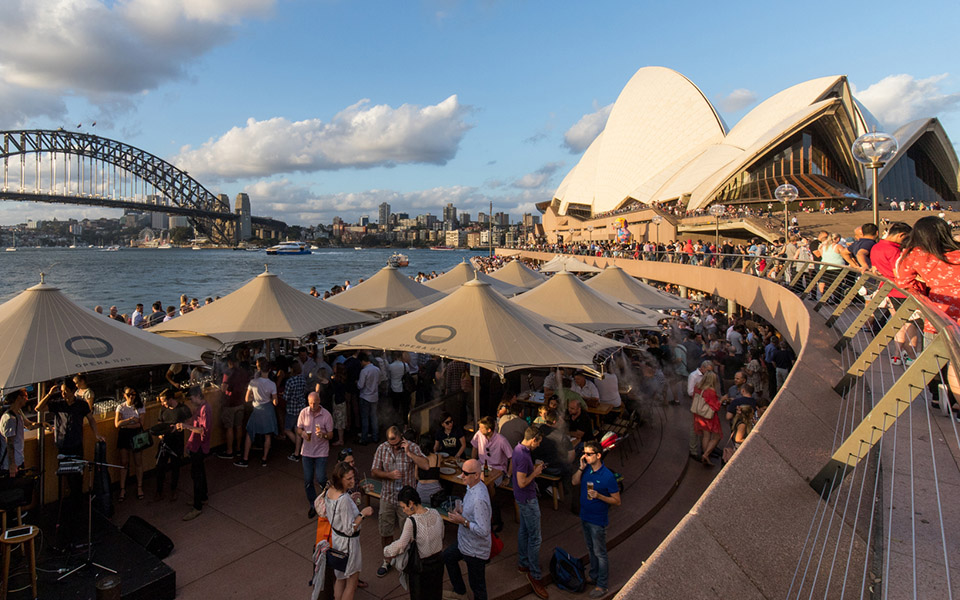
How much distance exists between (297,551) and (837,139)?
2093 inches

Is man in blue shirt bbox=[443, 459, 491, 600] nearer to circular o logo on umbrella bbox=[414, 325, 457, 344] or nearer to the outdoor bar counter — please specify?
circular o logo on umbrella bbox=[414, 325, 457, 344]

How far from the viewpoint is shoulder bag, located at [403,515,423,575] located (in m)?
4.24

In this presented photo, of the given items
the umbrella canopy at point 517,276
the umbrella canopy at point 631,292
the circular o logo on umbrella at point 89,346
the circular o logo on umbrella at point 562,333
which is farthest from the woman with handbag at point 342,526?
the umbrella canopy at point 517,276

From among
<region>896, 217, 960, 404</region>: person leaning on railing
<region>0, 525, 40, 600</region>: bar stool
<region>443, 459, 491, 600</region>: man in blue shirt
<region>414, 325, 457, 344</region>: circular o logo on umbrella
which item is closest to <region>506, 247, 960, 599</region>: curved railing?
<region>896, 217, 960, 404</region>: person leaning on railing

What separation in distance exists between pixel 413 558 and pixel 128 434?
16.3ft

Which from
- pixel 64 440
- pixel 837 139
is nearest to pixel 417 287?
pixel 64 440

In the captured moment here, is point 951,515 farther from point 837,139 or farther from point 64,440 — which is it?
point 837,139

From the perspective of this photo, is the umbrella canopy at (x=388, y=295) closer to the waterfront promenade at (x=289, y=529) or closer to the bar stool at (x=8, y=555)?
the waterfront promenade at (x=289, y=529)

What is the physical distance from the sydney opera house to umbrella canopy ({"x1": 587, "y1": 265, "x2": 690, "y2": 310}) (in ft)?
117

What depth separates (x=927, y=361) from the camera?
2621 mm

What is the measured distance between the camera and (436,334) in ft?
23.2

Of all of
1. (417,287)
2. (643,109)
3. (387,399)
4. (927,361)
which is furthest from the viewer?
(643,109)

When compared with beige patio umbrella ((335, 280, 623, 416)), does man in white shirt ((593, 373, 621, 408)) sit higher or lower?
lower

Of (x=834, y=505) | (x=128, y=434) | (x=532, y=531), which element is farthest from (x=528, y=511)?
(x=128, y=434)
